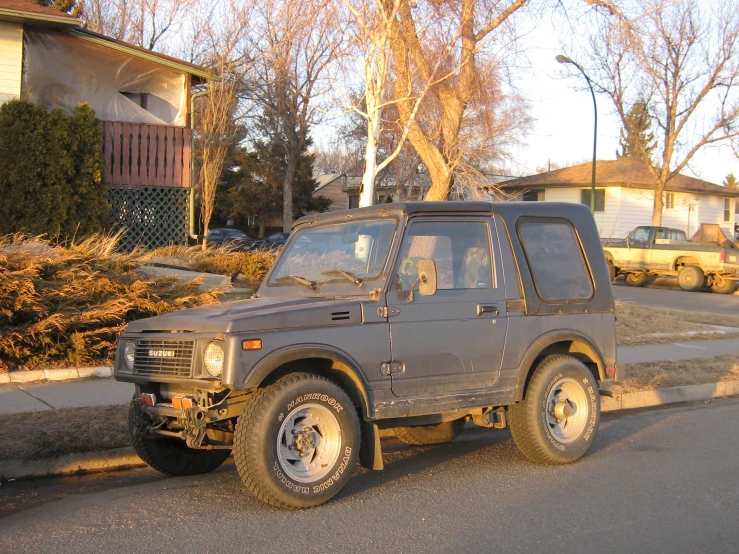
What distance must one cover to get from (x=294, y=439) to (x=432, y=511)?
1.10 m

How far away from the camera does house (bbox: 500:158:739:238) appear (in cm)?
4225

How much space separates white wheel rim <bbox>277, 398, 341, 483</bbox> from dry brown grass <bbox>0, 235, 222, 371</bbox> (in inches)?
203

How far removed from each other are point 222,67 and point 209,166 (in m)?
3.48

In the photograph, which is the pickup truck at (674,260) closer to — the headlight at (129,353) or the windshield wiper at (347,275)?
the windshield wiper at (347,275)

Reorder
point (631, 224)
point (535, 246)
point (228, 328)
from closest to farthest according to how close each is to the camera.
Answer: point (228, 328), point (535, 246), point (631, 224)

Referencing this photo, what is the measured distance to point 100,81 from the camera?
1808cm

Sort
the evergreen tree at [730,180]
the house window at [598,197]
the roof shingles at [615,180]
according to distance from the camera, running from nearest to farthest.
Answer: the roof shingles at [615,180]
the house window at [598,197]
the evergreen tree at [730,180]

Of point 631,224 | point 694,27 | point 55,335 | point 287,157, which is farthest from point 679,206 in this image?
point 55,335

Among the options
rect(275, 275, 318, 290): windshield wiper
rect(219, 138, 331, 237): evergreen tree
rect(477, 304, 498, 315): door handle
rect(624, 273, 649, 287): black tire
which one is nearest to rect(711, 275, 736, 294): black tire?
rect(624, 273, 649, 287): black tire

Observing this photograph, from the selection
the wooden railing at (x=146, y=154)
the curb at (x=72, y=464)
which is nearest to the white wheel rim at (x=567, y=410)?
the curb at (x=72, y=464)

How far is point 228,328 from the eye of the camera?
5.38 m

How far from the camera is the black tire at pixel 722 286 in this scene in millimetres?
27000

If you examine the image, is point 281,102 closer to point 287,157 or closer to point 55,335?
point 287,157

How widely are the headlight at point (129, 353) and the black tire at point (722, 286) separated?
24763 millimetres
